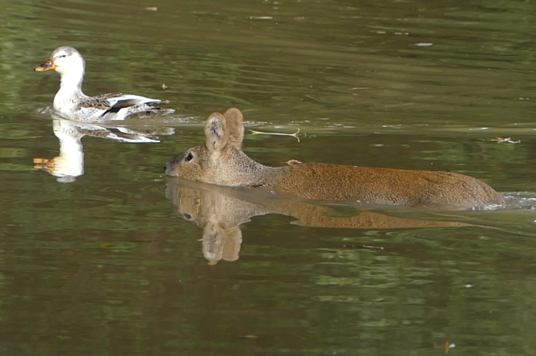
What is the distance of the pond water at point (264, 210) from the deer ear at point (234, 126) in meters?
0.50

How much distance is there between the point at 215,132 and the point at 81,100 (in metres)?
3.95

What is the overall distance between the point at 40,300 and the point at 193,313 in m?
0.89

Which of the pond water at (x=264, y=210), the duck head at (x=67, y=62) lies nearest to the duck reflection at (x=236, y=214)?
the pond water at (x=264, y=210)

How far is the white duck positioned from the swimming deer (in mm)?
2900

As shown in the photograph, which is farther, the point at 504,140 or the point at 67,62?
the point at 67,62

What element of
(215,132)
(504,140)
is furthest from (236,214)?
(504,140)

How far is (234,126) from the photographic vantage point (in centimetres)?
1135

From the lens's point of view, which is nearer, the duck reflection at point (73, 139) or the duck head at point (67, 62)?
the duck reflection at point (73, 139)

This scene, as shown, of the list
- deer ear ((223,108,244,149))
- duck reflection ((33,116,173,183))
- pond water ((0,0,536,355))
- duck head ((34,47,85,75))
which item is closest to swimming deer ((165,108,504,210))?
deer ear ((223,108,244,149))

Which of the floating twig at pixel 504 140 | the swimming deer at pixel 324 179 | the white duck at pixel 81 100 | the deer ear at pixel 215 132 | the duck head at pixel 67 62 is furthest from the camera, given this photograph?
the duck head at pixel 67 62

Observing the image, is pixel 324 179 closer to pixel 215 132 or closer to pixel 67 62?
pixel 215 132

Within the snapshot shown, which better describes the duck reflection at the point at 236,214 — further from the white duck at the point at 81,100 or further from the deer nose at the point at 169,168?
the white duck at the point at 81,100

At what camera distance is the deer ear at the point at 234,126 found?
37.0ft

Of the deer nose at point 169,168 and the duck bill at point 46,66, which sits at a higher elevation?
the duck bill at point 46,66
